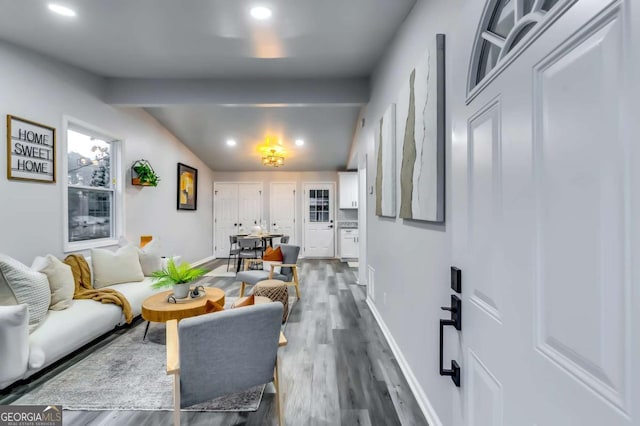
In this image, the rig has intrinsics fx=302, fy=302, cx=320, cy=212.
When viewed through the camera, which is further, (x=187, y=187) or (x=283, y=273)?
(x=187, y=187)

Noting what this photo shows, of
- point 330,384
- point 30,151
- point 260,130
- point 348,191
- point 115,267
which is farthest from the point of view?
point 348,191

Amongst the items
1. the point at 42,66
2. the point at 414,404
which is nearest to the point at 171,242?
the point at 42,66

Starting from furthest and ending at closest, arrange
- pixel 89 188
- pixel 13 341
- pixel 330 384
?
pixel 89 188 < pixel 330 384 < pixel 13 341

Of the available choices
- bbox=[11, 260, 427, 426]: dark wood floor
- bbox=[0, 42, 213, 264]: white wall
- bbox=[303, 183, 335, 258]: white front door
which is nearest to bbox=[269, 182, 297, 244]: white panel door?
bbox=[303, 183, 335, 258]: white front door

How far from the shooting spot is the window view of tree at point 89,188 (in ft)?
11.7

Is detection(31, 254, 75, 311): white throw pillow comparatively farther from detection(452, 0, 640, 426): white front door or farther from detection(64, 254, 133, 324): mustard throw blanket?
detection(452, 0, 640, 426): white front door

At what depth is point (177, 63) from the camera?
3.38 meters

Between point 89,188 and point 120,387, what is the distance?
2705 mm

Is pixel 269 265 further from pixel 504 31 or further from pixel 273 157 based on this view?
→ pixel 504 31

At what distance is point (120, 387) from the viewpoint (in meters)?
2.15

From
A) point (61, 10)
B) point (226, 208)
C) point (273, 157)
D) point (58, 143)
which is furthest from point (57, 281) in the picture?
point (226, 208)

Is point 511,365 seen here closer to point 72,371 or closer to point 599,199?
point 599,199

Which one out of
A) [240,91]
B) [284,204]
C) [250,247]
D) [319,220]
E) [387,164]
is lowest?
[250,247]

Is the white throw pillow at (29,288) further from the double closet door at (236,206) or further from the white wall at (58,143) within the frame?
the double closet door at (236,206)
